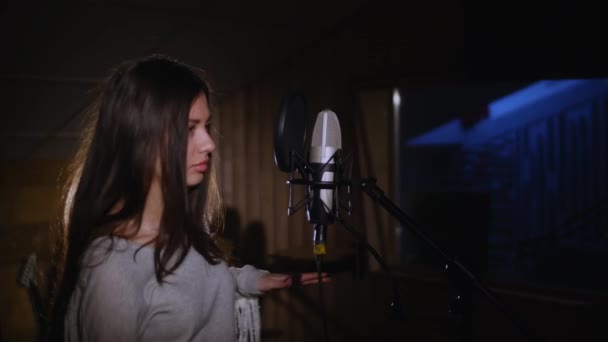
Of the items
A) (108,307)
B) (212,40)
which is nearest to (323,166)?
(108,307)

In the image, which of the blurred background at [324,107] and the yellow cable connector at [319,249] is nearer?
the yellow cable connector at [319,249]

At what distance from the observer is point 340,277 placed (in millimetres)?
3117

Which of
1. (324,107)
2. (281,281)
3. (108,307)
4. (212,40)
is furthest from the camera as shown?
(324,107)

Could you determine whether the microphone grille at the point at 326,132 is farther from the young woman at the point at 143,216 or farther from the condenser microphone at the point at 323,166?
the young woman at the point at 143,216

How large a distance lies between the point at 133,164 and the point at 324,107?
2807 mm

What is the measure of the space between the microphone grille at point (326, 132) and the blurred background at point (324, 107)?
33 cm

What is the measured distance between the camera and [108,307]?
1.19 metres

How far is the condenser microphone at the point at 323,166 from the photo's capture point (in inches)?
54.3


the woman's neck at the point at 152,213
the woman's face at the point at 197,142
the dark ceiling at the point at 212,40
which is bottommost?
the woman's neck at the point at 152,213

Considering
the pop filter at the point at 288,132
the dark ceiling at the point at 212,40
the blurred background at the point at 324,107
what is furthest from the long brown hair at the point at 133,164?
the dark ceiling at the point at 212,40

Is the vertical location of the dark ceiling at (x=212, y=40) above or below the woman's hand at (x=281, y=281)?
above

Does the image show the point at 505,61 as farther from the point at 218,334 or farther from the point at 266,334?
the point at 218,334

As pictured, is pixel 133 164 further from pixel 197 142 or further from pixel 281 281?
pixel 281 281

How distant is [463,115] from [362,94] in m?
4.98
